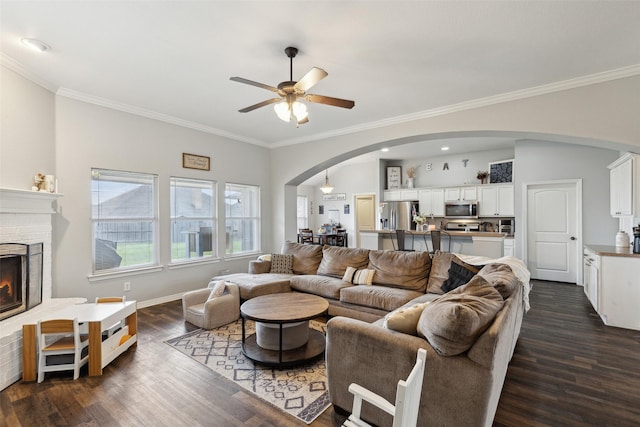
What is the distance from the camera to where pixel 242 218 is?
5883mm

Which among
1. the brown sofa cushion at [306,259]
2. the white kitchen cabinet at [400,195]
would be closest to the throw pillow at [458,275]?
the brown sofa cushion at [306,259]

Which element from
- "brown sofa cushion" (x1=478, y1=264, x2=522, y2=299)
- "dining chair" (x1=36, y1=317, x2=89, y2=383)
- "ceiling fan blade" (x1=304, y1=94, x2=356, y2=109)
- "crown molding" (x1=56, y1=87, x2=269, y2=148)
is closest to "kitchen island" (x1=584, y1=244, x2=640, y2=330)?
"brown sofa cushion" (x1=478, y1=264, x2=522, y2=299)

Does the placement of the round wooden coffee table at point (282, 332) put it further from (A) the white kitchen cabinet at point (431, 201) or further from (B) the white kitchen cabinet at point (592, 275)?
(A) the white kitchen cabinet at point (431, 201)

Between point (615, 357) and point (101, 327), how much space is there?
185 inches

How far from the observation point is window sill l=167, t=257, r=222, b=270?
15.5 feet

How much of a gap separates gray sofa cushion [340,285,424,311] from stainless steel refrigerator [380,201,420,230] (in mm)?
4898

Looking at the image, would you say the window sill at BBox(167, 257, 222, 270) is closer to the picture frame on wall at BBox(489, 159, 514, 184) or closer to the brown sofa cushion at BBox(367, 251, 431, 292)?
the brown sofa cushion at BBox(367, 251, 431, 292)

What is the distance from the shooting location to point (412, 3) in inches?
82.4

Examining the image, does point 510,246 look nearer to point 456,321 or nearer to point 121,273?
point 456,321

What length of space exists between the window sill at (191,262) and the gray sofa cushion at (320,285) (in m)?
1.78

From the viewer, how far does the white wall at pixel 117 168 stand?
12.0ft

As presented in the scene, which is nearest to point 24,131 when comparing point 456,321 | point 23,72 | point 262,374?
point 23,72

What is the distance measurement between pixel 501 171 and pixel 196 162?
6.63 m

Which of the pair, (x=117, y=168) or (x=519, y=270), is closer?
(x=519, y=270)
